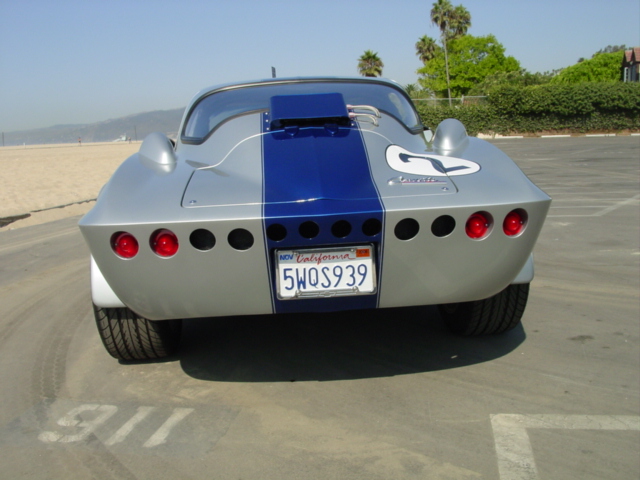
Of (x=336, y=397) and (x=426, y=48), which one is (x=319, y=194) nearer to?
(x=336, y=397)

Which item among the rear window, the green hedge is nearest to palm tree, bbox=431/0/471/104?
the green hedge

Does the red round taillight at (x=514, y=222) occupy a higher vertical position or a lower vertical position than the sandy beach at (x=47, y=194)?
higher

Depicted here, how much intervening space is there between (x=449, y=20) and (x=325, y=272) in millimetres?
65877

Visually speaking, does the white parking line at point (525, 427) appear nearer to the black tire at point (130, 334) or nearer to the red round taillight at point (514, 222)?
the red round taillight at point (514, 222)

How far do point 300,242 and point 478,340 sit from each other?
1486mm

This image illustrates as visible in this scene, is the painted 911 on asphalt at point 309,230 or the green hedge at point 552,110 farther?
the green hedge at point 552,110

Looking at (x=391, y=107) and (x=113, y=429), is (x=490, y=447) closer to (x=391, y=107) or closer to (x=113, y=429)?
(x=113, y=429)

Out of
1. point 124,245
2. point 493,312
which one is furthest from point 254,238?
point 493,312

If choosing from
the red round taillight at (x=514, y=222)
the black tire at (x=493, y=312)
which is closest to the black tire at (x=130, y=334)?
the black tire at (x=493, y=312)

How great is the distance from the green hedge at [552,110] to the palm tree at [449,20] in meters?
27.2

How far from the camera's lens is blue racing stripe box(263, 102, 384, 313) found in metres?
2.45

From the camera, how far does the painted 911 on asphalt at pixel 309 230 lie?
247cm

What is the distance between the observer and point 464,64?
70062mm

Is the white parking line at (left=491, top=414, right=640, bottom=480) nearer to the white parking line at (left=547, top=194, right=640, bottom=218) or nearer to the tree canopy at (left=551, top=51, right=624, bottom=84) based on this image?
the white parking line at (left=547, top=194, right=640, bottom=218)
